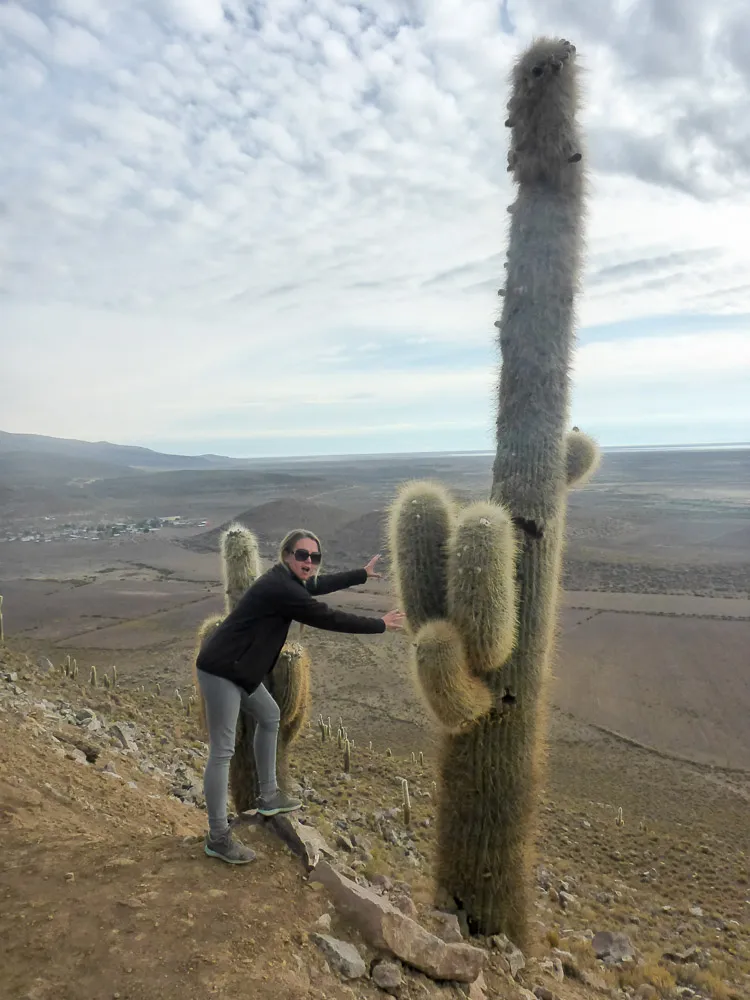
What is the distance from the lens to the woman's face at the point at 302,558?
3.77 m

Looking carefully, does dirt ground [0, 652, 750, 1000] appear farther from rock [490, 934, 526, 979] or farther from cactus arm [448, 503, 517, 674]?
cactus arm [448, 503, 517, 674]

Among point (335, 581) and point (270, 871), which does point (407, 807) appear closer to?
point (270, 871)

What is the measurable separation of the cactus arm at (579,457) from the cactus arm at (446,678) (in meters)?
1.77

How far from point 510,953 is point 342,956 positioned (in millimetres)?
1888

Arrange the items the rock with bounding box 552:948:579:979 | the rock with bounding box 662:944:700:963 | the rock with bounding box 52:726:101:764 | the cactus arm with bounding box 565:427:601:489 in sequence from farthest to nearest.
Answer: the rock with bounding box 52:726:101:764 < the rock with bounding box 662:944:700:963 < the cactus arm with bounding box 565:427:601:489 < the rock with bounding box 552:948:579:979

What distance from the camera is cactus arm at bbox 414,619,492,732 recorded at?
4289 millimetres

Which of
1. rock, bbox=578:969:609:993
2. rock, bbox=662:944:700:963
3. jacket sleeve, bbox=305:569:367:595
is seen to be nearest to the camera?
jacket sleeve, bbox=305:569:367:595

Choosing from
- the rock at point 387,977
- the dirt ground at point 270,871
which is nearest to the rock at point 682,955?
the dirt ground at point 270,871

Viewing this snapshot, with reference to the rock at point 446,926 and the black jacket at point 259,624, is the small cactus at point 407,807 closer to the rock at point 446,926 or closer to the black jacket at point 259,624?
the rock at point 446,926

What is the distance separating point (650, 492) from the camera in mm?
80688

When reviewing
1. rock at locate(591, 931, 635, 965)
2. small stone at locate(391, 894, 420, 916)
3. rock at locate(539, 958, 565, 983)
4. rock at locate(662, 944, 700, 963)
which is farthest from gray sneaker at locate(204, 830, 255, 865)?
rock at locate(662, 944, 700, 963)

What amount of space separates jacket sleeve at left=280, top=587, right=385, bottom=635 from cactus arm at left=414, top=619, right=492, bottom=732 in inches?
30.6

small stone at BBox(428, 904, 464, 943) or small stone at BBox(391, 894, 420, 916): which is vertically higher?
small stone at BBox(391, 894, 420, 916)

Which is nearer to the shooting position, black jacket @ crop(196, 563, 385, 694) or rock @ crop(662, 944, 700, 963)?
black jacket @ crop(196, 563, 385, 694)
